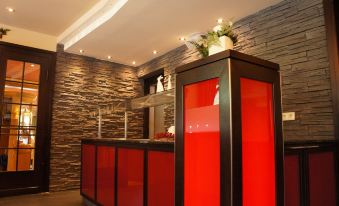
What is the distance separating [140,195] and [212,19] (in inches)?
103

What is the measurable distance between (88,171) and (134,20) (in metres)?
2.37

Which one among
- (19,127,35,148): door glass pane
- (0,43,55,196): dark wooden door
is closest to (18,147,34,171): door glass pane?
(0,43,55,196): dark wooden door

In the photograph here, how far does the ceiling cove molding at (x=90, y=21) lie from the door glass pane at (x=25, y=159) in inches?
82.9

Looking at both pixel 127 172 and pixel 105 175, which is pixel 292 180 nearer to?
pixel 127 172

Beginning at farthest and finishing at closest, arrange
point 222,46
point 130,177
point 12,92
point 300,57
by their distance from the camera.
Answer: point 12,92 < point 300,57 < point 130,177 < point 222,46

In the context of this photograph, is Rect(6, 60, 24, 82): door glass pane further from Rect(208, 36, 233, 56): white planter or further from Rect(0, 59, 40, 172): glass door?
Rect(208, 36, 233, 56): white planter

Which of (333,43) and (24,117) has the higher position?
(333,43)

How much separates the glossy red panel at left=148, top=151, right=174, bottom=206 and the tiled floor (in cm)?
218

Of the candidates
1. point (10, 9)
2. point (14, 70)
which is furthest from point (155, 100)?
point (14, 70)

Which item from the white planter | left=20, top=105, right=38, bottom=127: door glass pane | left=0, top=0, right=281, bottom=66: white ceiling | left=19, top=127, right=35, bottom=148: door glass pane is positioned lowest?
left=19, top=127, right=35, bottom=148: door glass pane

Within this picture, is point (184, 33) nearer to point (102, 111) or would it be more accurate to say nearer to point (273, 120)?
point (102, 111)

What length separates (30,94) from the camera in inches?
197

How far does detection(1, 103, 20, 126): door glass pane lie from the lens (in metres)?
4.70

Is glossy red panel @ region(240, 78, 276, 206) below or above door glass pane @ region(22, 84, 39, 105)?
below
